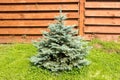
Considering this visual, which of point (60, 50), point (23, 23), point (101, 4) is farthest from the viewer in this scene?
point (23, 23)

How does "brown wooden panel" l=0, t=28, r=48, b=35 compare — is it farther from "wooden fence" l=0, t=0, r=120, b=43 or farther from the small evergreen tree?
the small evergreen tree

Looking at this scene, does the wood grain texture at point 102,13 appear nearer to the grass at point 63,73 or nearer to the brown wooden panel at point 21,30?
the grass at point 63,73

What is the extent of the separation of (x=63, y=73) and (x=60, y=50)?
476 millimetres

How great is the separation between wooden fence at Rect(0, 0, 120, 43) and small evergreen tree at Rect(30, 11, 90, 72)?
2006mm

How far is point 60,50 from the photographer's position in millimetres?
6625

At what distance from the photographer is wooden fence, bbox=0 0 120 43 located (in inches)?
345

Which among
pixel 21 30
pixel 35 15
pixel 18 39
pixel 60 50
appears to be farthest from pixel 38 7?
pixel 60 50

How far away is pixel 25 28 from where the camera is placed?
9.02 meters

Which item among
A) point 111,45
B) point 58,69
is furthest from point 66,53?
point 111,45

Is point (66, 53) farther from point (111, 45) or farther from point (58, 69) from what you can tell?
point (111, 45)

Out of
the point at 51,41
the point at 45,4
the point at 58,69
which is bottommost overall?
the point at 58,69

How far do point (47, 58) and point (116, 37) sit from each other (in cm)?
281

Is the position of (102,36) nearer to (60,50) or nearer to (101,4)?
(101,4)

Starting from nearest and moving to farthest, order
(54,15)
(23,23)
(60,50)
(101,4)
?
1. (60,50)
2. (101,4)
3. (54,15)
4. (23,23)
